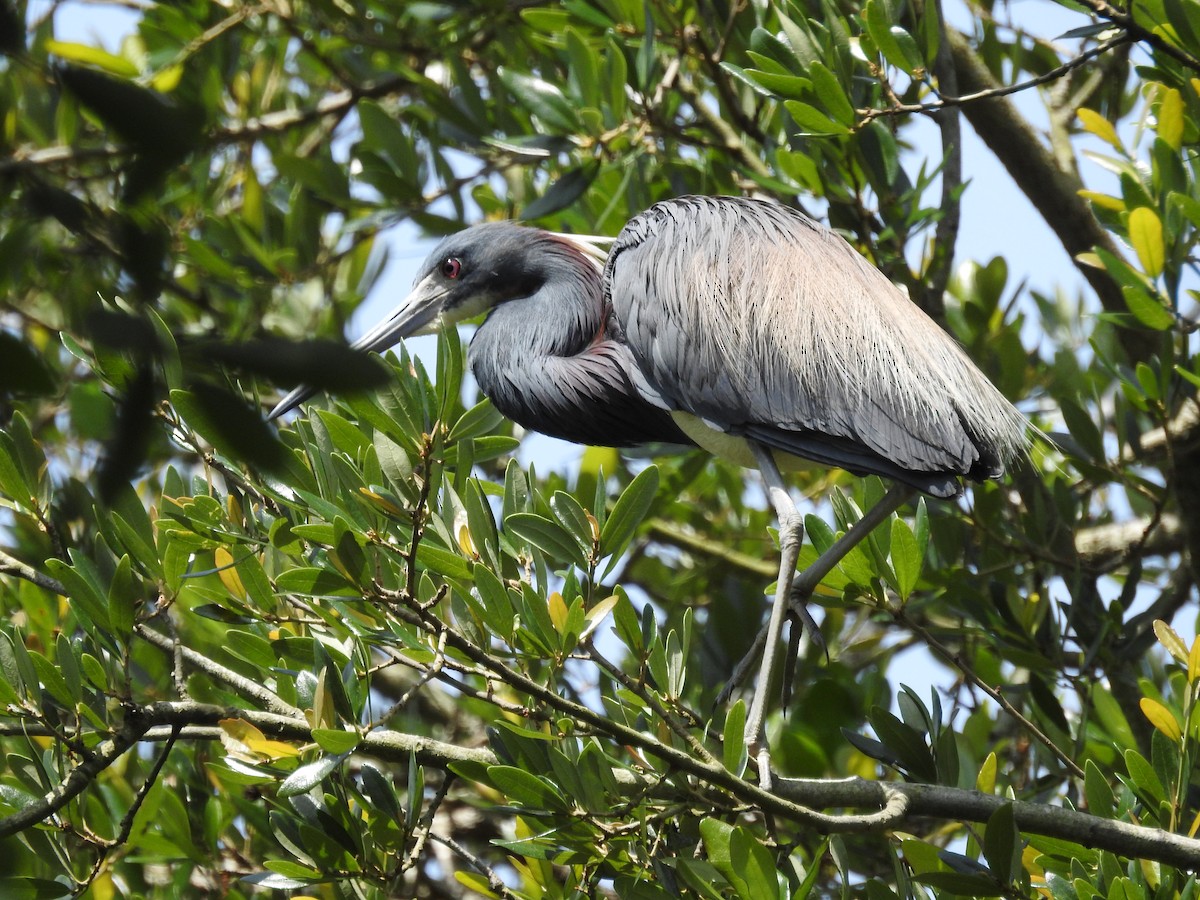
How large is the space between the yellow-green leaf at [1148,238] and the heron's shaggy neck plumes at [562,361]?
118 centimetres

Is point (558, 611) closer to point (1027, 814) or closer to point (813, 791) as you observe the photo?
point (813, 791)

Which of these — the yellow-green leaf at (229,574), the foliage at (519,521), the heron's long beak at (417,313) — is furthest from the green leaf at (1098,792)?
the heron's long beak at (417,313)

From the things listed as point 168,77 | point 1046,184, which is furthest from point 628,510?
point 168,77

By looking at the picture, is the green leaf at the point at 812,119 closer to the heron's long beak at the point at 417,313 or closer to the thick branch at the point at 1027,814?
the heron's long beak at the point at 417,313

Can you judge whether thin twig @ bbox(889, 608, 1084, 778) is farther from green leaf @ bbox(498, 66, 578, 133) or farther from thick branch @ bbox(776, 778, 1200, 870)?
green leaf @ bbox(498, 66, 578, 133)

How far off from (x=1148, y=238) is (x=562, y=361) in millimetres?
1430

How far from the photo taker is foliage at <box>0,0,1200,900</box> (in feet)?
4.87

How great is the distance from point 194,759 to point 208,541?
103 centimetres

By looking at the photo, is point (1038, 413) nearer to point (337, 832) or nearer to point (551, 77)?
point (551, 77)

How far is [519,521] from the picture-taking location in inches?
88.7

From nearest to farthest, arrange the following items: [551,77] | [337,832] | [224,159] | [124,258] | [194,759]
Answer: [124,258]
[337,832]
[194,759]
[551,77]
[224,159]

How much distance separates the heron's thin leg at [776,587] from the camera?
264 cm

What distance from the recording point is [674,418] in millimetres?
3246

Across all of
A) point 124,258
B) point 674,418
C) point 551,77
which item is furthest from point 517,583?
point 551,77
